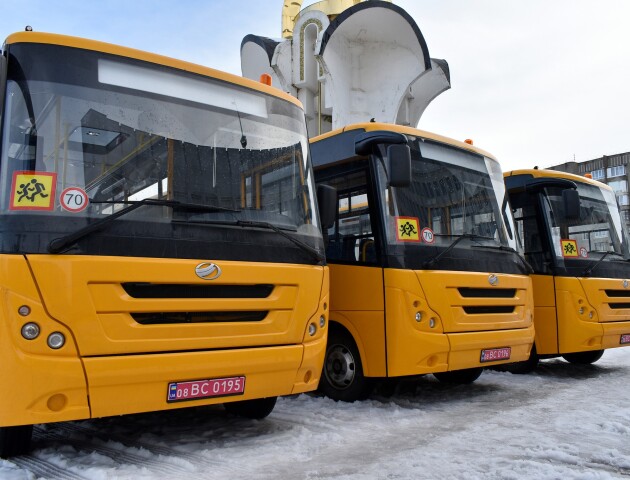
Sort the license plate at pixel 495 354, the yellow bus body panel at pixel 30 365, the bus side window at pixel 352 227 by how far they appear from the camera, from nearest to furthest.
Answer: the yellow bus body panel at pixel 30 365
the bus side window at pixel 352 227
the license plate at pixel 495 354

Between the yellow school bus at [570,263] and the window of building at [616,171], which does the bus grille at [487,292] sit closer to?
the yellow school bus at [570,263]

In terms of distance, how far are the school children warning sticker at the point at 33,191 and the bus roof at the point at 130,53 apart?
3.13 ft

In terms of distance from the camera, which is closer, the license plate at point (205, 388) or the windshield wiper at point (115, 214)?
the windshield wiper at point (115, 214)

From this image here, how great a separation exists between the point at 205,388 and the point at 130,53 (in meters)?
2.45

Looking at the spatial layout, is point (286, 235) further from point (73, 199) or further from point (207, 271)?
point (73, 199)

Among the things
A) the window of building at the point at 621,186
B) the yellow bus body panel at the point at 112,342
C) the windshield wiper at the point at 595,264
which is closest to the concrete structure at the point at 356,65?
the windshield wiper at the point at 595,264

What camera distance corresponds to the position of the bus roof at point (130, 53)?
4062mm

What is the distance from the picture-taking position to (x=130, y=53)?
439 centimetres

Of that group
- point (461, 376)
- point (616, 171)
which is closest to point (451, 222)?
point (461, 376)

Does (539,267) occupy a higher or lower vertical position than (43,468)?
higher

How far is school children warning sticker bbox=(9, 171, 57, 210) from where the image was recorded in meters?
3.73

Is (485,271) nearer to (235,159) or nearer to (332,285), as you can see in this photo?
(332,285)

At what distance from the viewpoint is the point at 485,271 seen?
6.38 meters

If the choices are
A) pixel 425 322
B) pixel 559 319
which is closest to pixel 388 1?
pixel 559 319
